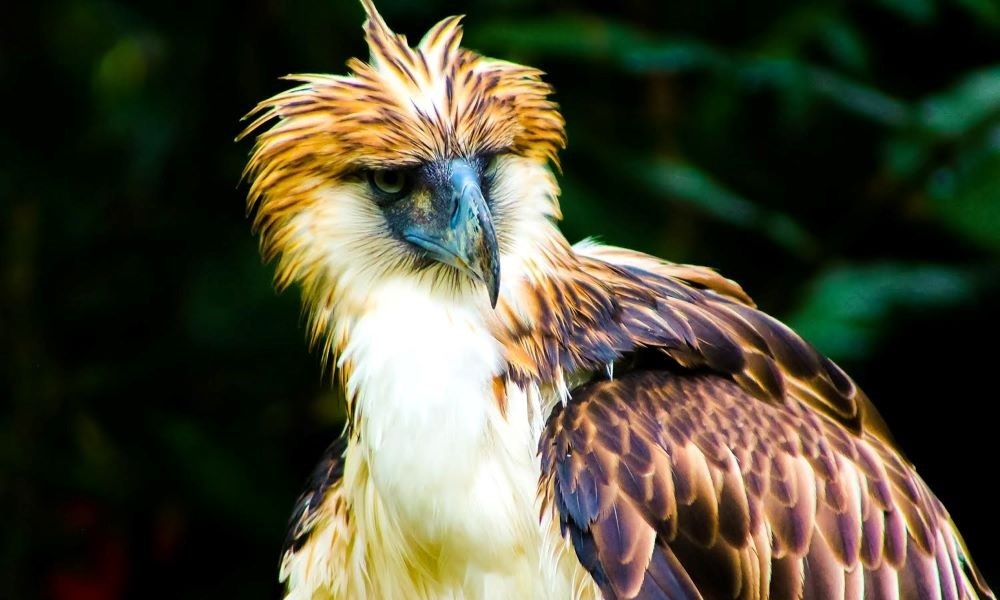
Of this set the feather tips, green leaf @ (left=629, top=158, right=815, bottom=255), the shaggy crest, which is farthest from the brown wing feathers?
green leaf @ (left=629, top=158, right=815, bottom=255)

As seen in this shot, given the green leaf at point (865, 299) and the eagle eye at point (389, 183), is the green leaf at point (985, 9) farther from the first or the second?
the eagle eye at point (389, 183)

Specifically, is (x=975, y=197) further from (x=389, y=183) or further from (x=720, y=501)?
(x=389, y=183)

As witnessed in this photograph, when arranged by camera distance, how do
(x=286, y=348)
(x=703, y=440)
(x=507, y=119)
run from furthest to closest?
(x=286, y=348) → (x=507, y=119) → (x=703, y=440)

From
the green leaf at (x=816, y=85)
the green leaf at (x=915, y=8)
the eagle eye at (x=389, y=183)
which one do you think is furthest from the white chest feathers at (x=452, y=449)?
the green leaf at (x=915, y=8)

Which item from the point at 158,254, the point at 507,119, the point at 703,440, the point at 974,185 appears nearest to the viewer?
the point at 703,440

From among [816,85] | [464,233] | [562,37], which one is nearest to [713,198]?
[816,85]

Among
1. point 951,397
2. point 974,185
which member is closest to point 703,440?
point 974,185

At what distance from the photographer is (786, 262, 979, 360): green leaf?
473 centimetres

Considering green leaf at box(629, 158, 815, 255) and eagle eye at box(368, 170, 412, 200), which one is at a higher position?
eagle eye at box(368, 170, 412, 200)

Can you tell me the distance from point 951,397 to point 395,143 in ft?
11.7

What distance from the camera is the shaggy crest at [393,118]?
3.09 metres

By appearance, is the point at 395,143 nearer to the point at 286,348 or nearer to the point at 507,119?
the point at 507,119

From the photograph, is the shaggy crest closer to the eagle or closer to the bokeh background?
the eagle

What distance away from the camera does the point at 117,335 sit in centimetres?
596
